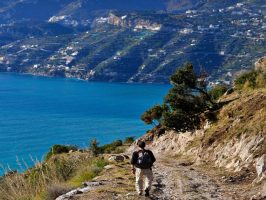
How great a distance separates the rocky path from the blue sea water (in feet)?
131

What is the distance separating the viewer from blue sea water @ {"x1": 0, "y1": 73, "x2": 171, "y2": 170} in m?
66.9

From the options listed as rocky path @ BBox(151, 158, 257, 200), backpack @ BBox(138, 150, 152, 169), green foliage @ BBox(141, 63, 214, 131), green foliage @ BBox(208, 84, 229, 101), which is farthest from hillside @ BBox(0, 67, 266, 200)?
green foliage @ BBox(208, 84, 229, 101)

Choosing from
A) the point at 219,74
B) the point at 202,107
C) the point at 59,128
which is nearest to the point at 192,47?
the point at 219,74

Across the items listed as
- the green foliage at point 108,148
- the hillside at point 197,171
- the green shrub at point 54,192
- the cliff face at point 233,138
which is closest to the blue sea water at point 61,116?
the green foliage at point 108,148

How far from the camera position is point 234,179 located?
31.3 feet

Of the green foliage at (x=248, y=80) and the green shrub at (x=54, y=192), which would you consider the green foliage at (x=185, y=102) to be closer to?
the green foliage at (x=248, y=80)

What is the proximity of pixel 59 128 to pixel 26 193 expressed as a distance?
74.7 m

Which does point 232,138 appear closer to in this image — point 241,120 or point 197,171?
point 241,120

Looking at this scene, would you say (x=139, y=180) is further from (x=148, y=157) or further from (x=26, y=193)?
(x=26, y=193)

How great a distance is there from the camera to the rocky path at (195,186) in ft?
25.8

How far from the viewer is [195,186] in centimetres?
912

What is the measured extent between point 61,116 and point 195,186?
88.2 meters

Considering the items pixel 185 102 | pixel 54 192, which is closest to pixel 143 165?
pixel 54 192

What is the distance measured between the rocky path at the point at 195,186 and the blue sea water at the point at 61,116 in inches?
1576
